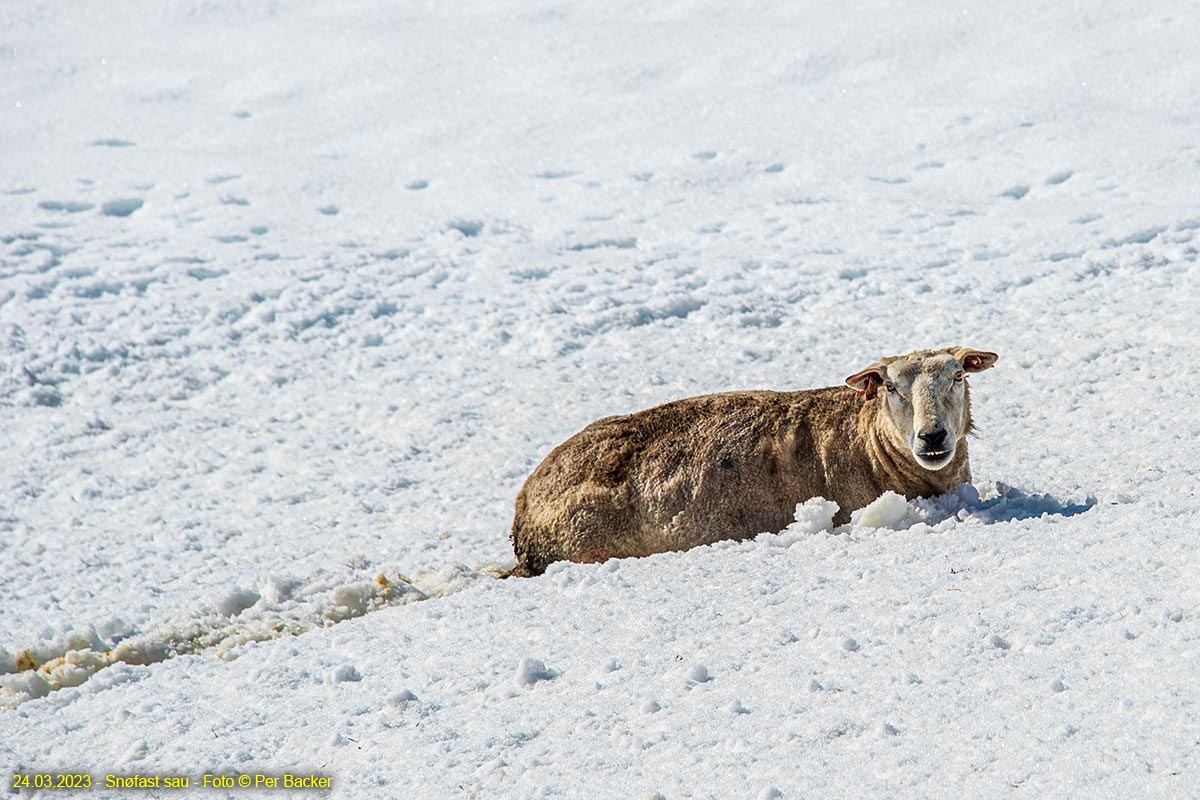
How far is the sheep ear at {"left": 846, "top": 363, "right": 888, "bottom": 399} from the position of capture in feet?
25.2

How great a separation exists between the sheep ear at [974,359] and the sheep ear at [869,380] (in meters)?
0.44

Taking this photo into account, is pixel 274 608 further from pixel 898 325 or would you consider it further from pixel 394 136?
pixel 394 136

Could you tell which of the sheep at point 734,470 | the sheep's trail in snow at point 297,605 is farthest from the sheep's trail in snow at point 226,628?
the sheep at point 734,470

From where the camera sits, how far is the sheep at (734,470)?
25.3 ft

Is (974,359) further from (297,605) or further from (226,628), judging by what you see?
(226,628)

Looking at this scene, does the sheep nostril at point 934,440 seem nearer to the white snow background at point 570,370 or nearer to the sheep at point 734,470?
the sheep at point 734,470

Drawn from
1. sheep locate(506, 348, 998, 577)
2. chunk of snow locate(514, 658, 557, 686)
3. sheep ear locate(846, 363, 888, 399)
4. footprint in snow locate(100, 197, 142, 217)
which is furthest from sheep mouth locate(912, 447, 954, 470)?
footprint in snow locate(100, 197, 142, 217)

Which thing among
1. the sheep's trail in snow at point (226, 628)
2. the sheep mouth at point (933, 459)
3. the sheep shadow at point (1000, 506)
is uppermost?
the sheep mouth at point (933, 459)

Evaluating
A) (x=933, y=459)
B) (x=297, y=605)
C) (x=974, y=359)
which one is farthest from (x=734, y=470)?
(x=297, y=605)

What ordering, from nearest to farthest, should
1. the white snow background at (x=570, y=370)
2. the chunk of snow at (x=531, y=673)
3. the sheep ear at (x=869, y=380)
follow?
the white snow background at (x=570, y=370), the chunk of snow at (x=531, y=673), the sheep ear at (x=869, y=380)

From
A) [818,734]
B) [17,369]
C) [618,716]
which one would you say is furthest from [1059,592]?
[17,369]

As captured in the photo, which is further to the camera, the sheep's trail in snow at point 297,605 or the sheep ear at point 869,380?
the sheep ear at point 869,380

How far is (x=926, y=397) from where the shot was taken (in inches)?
289

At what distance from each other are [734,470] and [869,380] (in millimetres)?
972
